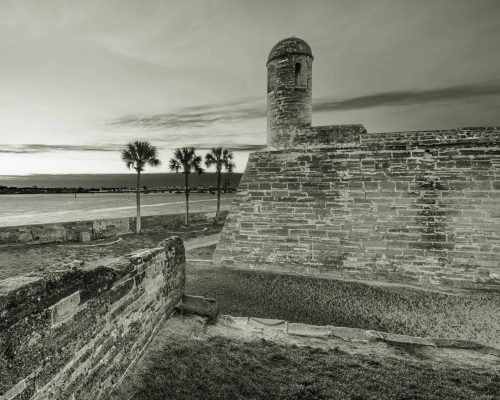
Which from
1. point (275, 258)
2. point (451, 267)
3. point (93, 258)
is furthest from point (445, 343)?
point (93, 258)

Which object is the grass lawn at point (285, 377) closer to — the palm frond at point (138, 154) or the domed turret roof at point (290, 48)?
the domed turret roof at point (290, 48)

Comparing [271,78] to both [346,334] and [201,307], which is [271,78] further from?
[346,334]

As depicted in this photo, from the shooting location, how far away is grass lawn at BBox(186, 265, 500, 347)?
5.21 m

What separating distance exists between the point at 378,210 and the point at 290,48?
6450 mm

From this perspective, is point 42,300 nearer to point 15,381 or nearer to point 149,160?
point 15,381

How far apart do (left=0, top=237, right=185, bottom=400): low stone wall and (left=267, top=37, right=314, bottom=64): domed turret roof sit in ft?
29.8

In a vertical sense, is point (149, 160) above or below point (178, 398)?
above

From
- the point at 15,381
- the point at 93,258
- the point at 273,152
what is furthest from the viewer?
the point at 93,258

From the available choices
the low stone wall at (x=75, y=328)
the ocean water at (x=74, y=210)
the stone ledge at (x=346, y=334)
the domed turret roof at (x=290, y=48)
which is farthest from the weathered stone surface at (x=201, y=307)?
the ocean water at (x=74, y=210)

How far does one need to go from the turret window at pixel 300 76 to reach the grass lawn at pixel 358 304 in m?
6.72

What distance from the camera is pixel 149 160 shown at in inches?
733

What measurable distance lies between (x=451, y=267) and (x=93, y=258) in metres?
11.5

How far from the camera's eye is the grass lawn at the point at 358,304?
5207mm

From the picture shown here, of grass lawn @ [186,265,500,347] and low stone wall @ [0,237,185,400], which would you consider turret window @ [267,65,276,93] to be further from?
low stone wall @ [0,237,185,400]
